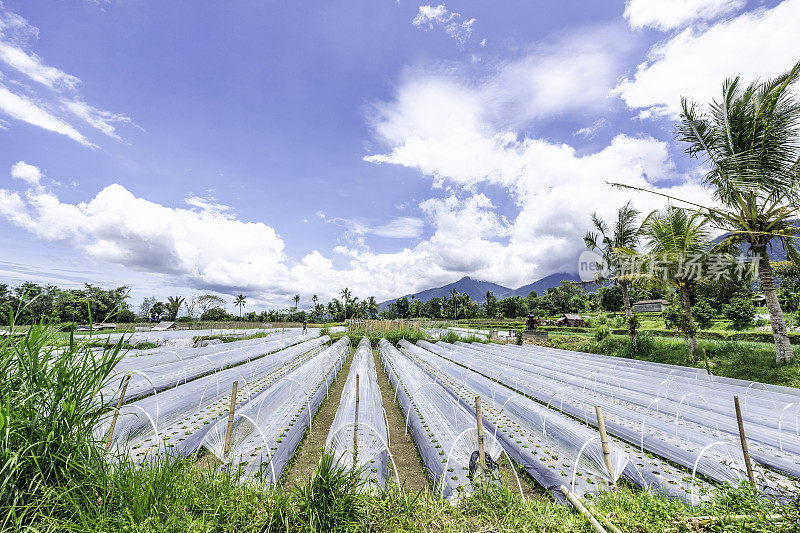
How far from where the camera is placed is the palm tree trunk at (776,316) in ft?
32.0

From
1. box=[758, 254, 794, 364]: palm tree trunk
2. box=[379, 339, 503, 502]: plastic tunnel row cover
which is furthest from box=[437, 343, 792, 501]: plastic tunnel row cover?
box=[758, 254, 794, 364]: palm tree trunk

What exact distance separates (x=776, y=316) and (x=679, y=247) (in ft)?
12.4

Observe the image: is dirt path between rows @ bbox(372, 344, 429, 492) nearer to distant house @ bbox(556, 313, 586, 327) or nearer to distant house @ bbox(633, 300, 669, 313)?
distant house @ bbox(556, 313, 586, 327)

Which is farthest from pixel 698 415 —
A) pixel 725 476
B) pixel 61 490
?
pixel 61 490

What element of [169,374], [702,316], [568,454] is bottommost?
[568,454]

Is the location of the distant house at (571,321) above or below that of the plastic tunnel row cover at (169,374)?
below

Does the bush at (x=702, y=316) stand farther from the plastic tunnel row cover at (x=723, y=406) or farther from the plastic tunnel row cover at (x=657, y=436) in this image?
the plastic tunnel row cover at (x=657, y=436)

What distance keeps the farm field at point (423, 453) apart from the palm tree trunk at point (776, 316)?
2.77 metres

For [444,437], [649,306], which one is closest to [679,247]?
[444,437]

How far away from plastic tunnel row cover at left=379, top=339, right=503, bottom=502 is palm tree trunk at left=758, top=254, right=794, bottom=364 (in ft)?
37.5

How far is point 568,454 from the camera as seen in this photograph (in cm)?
488

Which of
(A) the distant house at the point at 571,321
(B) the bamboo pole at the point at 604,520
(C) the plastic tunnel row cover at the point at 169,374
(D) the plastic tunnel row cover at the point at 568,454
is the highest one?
(B) the bamboo pole at the point at 604,520

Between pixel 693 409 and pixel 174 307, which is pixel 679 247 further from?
pixel 174 307

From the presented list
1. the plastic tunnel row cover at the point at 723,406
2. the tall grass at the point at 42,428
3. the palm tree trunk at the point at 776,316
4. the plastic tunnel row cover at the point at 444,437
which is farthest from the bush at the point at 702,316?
the tall grass at the point at 42,428
